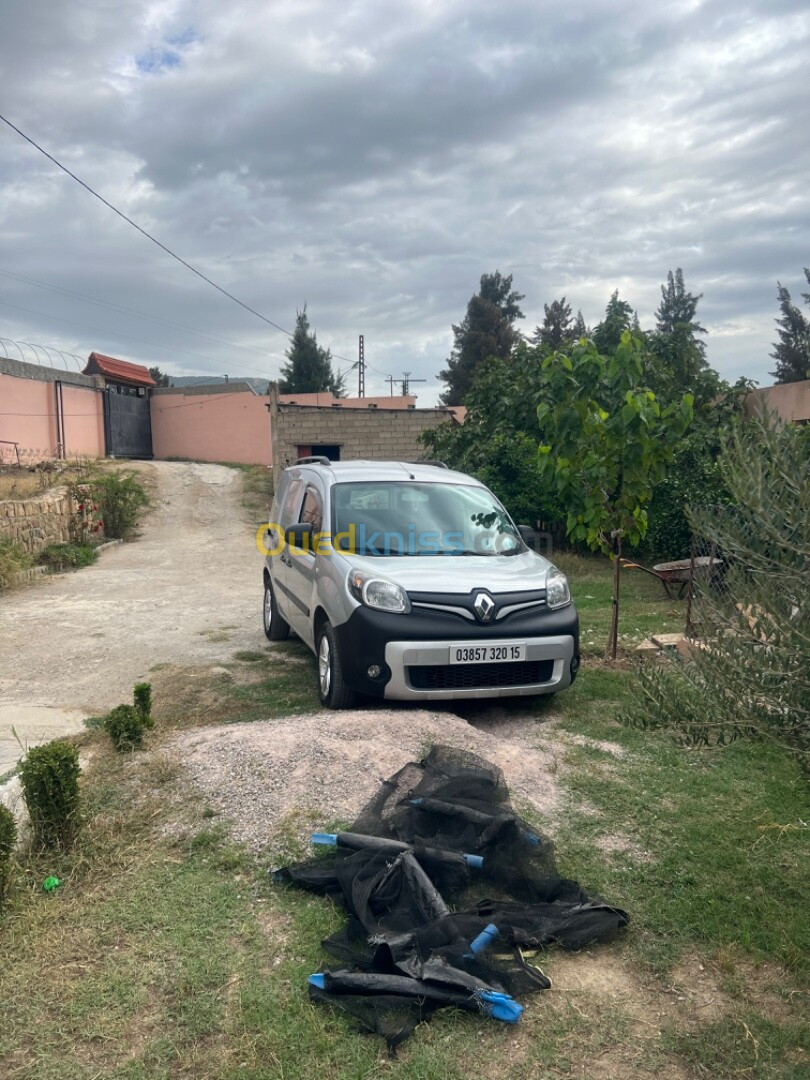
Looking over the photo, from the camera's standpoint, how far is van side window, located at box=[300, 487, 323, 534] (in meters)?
6.69

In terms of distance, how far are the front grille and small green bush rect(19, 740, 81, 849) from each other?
2.35 meters

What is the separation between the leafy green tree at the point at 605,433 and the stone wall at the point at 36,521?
9879 mm

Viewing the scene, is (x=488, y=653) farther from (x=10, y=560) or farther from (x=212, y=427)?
(x=212, y=427)

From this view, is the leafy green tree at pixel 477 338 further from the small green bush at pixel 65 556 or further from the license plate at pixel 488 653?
the license plate at pixel 488 653

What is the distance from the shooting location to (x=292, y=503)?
7.80m

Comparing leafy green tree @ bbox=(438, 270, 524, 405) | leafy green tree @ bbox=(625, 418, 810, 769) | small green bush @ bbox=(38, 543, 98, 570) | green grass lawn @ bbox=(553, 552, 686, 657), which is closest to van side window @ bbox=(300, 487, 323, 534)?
green grass lawn @ bbox=(553, 552, 686, 657)

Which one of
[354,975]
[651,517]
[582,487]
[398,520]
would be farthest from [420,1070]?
[651,517]

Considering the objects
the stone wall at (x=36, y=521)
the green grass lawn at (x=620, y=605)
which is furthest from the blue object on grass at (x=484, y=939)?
the stone wall at (x=36, y=521)

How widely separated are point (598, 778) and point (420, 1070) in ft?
7.86

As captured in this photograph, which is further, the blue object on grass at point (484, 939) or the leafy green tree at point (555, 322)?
the leafy green tree at point (555, 322)

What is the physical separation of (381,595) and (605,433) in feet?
8.74

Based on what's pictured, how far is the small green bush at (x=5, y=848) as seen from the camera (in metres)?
3.11

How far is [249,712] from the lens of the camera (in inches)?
233

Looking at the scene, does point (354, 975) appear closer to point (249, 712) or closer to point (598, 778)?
point (598, 778)
